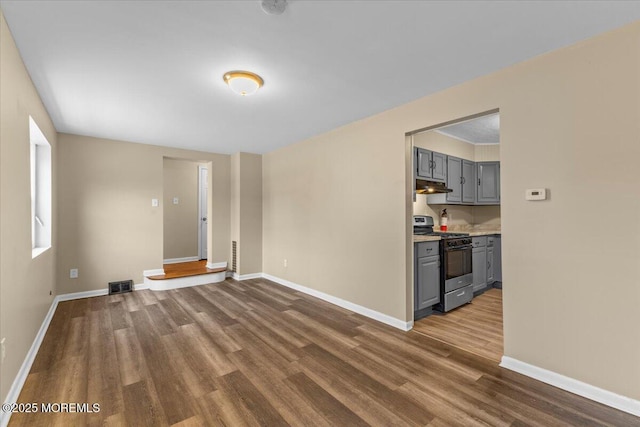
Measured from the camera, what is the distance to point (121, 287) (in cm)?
450

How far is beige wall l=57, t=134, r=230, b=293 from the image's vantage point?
4176mm

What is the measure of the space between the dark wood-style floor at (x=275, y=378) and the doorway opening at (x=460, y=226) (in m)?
0.50

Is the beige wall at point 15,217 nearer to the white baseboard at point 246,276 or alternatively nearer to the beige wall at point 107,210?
the beige wall at point 107,210

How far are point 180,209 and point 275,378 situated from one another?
222 inches

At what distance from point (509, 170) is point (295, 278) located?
3435mm

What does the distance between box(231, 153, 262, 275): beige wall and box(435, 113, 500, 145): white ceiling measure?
3.37 m

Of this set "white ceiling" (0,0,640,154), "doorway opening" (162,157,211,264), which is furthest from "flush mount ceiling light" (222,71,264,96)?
"doorway opening" (162,157,211,264)

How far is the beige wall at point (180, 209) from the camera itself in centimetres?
655

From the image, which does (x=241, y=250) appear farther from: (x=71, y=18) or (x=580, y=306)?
(x=580, y=306)

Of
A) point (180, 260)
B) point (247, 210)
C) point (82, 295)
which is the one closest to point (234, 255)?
point (247, 210)

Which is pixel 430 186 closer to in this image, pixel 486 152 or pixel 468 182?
pixel 468 182

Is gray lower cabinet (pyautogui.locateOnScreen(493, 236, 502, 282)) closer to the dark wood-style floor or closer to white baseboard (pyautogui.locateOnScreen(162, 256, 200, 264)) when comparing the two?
the dark wood-style floor

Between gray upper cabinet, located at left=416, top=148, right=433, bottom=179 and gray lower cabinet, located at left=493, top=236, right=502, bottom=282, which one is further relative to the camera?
gray lower cabinet, located at left=493, top=236, right=502, bottom=282

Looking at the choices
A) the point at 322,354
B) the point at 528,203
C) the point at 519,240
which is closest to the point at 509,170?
the point at 528,203
